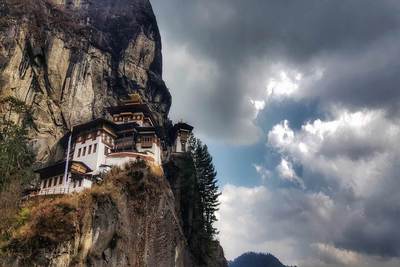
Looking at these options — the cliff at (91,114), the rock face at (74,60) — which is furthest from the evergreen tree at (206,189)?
the rock face at (74,60)

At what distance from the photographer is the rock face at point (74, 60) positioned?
219 ft

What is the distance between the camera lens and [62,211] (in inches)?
1663

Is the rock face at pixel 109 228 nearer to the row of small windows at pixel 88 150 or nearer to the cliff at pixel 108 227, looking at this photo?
the cliff at pixel 108 227

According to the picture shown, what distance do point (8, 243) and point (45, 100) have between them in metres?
36.1

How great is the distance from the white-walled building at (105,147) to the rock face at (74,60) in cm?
615

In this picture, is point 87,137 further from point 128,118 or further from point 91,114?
point 91,114

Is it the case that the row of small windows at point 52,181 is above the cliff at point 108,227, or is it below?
above

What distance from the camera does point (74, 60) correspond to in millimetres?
75438

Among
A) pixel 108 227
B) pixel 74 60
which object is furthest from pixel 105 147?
pixel 74 60

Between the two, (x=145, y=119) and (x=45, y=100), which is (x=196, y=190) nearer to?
(x=145, y=119)

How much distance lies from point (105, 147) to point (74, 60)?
2427 centimetres

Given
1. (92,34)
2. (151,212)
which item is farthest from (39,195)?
(92,34)

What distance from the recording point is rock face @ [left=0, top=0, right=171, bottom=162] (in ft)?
219

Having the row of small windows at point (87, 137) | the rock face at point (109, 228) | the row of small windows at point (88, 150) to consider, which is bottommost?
the rock face at point (109, 228)
